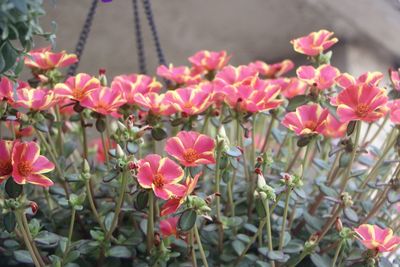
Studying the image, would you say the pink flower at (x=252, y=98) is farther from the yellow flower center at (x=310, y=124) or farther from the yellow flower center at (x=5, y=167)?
the yellow flower center at (x=5, y=167)

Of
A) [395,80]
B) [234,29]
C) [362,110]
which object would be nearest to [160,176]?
[362,110]

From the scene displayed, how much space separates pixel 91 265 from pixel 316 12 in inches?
51.1

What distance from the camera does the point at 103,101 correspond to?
2.30 ft

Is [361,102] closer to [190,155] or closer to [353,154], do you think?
[353,154]

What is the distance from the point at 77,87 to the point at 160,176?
17 cm

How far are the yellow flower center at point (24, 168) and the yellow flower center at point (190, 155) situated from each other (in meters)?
0.15

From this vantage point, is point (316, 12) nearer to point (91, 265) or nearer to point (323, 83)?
point (323, 83)

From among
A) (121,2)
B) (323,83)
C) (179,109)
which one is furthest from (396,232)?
(121,2)

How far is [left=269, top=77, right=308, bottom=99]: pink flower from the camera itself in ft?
2.76

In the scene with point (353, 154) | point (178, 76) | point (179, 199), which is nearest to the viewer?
point (179, 199)

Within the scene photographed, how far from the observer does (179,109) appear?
0.70 meters

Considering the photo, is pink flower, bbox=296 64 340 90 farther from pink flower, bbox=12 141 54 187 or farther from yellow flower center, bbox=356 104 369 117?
pink flower, bbox=12 141 54 187

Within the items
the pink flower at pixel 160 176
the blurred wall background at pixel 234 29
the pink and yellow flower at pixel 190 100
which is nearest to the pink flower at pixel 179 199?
the pink flower at pixel 160 176

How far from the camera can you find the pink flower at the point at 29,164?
61 cm
